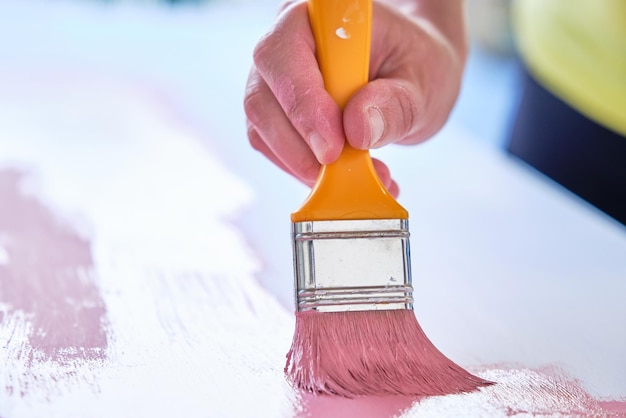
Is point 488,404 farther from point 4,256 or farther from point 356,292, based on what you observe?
point 4,256

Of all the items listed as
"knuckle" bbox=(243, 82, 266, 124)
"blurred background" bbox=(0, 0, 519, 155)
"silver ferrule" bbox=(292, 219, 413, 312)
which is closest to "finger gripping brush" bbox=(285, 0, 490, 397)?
"silver ferrule" bbox=(292, 219, 413, 312)

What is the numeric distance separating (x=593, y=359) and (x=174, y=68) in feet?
6.07

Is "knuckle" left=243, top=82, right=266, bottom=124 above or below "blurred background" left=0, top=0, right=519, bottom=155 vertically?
below

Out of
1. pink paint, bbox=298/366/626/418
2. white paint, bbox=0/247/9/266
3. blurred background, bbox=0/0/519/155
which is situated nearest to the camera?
pink paint, bbox=298/366/626/418

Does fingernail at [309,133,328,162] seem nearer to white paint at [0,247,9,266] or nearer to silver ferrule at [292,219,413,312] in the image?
silver ferrule at [292,219,413,312]

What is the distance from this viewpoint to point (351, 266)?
0.87m

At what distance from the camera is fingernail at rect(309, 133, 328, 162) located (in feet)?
2.97

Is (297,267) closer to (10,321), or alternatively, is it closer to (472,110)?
(10,321)

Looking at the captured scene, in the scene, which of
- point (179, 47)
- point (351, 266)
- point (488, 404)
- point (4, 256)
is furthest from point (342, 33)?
point (179, 47)

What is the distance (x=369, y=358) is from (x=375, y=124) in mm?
240

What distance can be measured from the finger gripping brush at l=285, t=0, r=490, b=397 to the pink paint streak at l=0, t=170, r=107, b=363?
0.21m

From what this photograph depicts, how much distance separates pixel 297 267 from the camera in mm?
869

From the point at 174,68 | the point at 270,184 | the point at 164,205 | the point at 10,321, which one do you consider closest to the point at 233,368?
the point at 10,321

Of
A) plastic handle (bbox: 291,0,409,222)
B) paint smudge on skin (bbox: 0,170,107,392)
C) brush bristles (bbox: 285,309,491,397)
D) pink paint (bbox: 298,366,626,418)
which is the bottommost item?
pink paint (bbox: 298,366,626,418)
